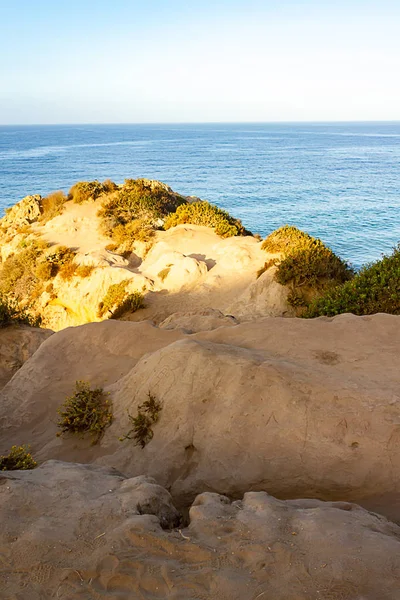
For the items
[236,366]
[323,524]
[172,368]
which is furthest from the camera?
[172,368]

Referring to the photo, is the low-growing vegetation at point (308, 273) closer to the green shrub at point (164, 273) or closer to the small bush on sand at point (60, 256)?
the green shrub at point (164, 273)

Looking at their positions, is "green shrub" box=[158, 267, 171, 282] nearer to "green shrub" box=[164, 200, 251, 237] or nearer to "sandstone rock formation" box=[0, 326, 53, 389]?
"green shrub" box=[164, 200, 251, 237]

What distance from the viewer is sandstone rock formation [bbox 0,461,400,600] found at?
13.2 ft

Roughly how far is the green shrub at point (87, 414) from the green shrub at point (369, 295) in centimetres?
691

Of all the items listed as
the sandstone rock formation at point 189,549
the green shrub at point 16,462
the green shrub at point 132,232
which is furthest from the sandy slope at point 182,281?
the sandstone rock formation at point 189,549

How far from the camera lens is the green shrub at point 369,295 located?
1204 cm

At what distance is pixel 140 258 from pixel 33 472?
21.6 m

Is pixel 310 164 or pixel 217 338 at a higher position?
pixel 310 164

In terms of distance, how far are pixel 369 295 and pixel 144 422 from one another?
24.9 ft

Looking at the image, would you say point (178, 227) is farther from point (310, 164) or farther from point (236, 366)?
point (310, 164)

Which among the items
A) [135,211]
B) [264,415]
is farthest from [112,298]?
[264,415]

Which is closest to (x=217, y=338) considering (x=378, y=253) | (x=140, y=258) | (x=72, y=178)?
(x=140, y=258)

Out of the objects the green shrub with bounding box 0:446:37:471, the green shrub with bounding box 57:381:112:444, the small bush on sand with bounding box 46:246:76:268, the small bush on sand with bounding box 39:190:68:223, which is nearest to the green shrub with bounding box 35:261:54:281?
the small bush on sand with bounding box 46:246:76:268

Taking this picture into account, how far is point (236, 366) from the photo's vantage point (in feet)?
26.8
